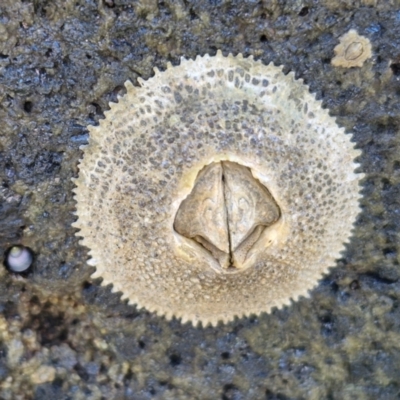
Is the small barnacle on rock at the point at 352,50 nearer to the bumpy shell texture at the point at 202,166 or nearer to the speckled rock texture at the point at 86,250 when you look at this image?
the speckled rock texture at the point at 86,250

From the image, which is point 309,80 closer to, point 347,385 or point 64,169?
point 64,169

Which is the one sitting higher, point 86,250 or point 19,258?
point 86,250

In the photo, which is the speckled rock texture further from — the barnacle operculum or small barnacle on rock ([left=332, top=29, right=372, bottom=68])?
the barnacle operculum

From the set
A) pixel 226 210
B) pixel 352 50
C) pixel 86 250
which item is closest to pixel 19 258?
pixel 86 250

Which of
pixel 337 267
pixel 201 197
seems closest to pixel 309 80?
pixel 201 197

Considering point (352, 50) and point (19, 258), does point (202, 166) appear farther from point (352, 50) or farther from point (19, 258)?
point (19, 258)

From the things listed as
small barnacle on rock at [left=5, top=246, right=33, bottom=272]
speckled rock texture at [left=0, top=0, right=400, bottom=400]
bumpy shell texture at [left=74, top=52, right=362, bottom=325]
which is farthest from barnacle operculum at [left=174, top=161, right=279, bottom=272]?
small barnacle on rock at [left=5, top=246, right=33, bottom=272]
